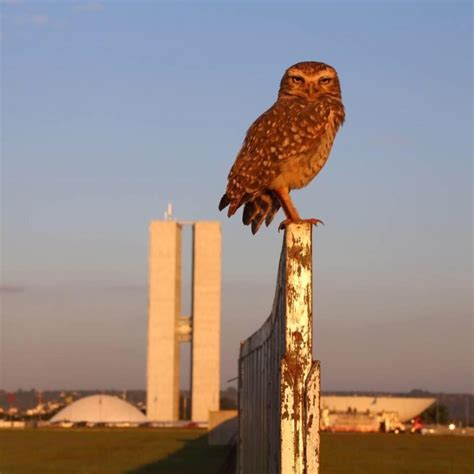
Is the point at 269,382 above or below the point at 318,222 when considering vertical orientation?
below

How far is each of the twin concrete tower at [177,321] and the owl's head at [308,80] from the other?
101674 millimetres

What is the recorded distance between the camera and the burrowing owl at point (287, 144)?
7707mm

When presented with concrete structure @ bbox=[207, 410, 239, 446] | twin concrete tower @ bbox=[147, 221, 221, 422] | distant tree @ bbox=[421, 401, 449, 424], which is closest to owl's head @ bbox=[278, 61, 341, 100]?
concrete structure @ bbox=[207, 410, 239, 446]

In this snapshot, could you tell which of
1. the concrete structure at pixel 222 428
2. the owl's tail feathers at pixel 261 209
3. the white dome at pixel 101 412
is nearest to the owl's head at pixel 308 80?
the owl's tail feathers at pixel 261 209

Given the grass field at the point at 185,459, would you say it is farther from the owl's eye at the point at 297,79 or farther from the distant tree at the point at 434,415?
the distant tree at the point at 434,415

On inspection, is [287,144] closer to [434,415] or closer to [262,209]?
[262,209]

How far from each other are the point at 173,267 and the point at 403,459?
7781cm

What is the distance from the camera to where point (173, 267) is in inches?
4437

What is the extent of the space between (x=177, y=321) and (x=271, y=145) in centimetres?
10665

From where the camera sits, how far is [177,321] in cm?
11400

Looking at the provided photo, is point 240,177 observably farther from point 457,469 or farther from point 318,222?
point 457,469

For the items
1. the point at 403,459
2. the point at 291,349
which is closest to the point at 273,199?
the point at 291,349

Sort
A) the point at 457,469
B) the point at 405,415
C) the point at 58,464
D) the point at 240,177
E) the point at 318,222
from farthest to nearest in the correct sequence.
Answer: the point at 405,415 < the point at 58,464 < the point at 457,469 < the point at 240,177 < the point at 318,222

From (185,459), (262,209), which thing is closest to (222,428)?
(185,459)
